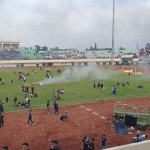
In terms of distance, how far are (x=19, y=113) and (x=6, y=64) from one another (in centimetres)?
7034

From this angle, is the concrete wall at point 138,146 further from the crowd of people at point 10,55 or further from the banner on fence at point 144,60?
the crowd of people at point 10,55

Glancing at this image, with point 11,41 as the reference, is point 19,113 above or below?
below

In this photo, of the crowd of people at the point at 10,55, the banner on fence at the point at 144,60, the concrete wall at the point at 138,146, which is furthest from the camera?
the crowd of people at the point at 10,55

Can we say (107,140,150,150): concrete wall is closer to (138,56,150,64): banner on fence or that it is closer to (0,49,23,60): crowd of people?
(138,56,150,64): banner on fence

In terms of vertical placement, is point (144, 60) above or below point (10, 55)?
Result: below

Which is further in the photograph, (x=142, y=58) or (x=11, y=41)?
(x=11, y=41)

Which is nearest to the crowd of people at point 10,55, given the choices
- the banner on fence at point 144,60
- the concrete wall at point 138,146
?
the banner on fence at point 144,60

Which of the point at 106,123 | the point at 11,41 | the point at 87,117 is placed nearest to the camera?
the point at 106,123

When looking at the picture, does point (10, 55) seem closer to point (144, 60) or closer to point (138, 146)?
point (144, 60)

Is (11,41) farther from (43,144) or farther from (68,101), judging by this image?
(43,144)

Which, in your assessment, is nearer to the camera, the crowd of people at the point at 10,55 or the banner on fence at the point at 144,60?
the banner on fence at the point at 144,60

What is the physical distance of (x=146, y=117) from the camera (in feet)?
69.1

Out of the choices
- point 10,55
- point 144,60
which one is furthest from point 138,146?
point 10,55

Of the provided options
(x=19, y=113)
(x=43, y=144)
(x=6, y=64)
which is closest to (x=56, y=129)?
(x=43, y=144)
